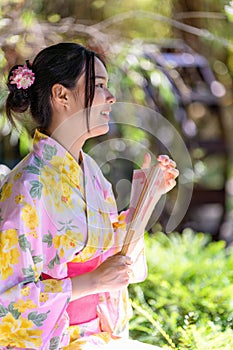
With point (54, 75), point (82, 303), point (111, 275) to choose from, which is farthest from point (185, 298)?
point (54, 75)

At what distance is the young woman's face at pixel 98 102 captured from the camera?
174cm

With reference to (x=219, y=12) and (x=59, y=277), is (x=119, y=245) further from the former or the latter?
(x=219, y=12)

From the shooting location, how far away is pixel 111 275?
5.47 ft

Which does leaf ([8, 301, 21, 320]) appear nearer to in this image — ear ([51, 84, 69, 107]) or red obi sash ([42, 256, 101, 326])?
red obi sash ([42, 256, 101, 326])

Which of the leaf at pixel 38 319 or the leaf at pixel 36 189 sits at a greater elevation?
the leaf at pixel 36 189

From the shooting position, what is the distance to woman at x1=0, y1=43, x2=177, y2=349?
5.39 feet

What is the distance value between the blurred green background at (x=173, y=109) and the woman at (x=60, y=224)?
684 millimetres

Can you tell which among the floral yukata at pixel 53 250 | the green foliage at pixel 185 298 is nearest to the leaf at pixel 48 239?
the floral yukata at pixel 53 250

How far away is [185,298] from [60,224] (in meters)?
1.40

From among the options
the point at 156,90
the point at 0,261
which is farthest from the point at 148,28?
the point at 0,261

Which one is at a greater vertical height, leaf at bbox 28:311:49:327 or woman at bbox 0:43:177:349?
woman at bbox 0:43:177:349

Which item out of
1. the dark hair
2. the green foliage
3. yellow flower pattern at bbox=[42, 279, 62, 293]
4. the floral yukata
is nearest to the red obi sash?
the floral yukata

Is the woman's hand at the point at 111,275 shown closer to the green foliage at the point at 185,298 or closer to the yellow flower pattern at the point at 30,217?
the yellow flower pattern at the point at 30,217

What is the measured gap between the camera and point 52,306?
5.40 feet
